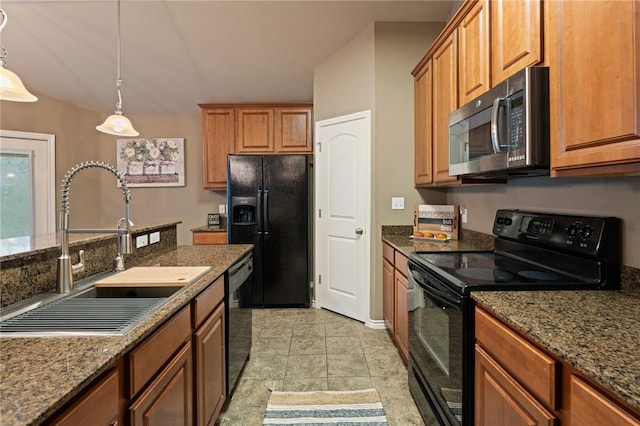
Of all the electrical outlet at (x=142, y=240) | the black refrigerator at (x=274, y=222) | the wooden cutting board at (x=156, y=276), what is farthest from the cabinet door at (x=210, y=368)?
the black refrigerator at (x=274, y=222)

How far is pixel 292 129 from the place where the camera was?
442 centimetres

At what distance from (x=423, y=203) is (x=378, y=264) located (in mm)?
689

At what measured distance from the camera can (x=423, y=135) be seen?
2.78 m

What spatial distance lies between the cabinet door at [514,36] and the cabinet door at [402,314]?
4.56ft

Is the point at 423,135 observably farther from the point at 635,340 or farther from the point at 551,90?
the point at 635,340

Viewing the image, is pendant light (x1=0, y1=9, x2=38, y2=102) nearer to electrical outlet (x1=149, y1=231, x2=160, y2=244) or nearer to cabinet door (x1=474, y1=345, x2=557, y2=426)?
electrical outlet (x1=149, y1=231, x2=160, y2=244)

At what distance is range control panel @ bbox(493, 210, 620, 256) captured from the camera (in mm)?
1307

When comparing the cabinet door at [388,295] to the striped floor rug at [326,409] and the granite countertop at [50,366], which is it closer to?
the striped floor rug at [326,409]

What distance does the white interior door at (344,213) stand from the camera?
320 cm

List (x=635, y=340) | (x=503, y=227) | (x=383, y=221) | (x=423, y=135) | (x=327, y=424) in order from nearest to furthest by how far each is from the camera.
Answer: (x=635, y=340) → (x=327, y=424) → (x=503, y=227) → (x=423, y=135) → (x=383, y=221)

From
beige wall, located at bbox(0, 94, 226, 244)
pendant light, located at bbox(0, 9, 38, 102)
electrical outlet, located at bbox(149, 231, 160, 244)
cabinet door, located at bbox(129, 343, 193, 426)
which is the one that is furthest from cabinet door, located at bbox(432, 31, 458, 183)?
beige wall, located at bbox(0, 94, 226, 244)

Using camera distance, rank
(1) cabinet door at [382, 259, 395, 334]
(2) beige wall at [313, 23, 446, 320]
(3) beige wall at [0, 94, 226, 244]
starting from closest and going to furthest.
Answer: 1. (1) cabinet door at [382, 259, 395, 334]
2. (2) beige wall at [313, 23, 446, 320]
3. (3) beige wall at [0, 94, 226, 244]

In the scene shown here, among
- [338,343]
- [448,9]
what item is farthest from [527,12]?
[338,343]

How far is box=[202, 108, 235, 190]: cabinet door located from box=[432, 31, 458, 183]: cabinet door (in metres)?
2.77
